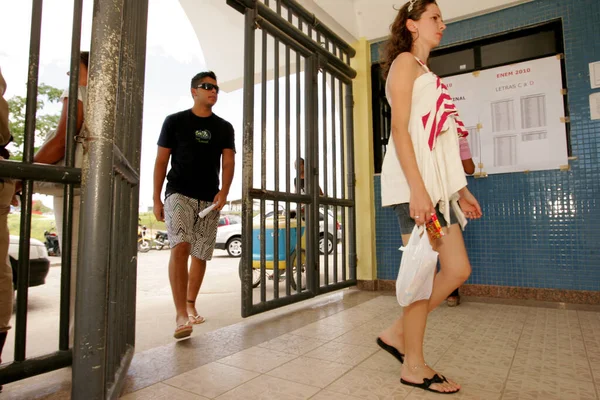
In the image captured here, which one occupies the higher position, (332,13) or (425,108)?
(332,13)

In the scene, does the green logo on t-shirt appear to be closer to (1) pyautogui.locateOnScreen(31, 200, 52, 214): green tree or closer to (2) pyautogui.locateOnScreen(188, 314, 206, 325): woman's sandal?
(1) pyautogui.locateOnScreen(31, 200, 52, 214): green tree

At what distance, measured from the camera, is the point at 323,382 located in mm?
1670

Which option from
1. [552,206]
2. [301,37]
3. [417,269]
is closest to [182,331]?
[417,269]

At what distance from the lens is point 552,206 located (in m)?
3.28

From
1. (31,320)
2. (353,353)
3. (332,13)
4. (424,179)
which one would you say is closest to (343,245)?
(353,353)

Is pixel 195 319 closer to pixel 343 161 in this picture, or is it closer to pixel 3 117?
pixel 3 117

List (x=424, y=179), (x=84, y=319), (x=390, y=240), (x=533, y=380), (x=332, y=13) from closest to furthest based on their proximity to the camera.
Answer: (x=84, y=319), (x=424, y=179), (x=533, y=380), (x=332, y=13), (x=390, y=240)

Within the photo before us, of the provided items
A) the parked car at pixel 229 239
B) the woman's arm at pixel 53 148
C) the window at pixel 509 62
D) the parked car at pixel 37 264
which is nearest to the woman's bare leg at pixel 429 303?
the woman's arm at pixel 53 148

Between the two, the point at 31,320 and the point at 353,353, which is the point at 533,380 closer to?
the point at 353,353

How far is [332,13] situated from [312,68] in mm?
750

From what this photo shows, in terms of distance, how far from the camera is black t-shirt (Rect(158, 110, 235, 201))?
259cm

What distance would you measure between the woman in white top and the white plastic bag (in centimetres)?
7

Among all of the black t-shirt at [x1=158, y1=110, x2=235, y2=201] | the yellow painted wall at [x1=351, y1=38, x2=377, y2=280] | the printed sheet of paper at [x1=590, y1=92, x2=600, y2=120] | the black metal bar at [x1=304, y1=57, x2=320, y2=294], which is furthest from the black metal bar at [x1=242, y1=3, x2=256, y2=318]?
the printed sheet of paper at [x1=590, y1=92, x2=600, y2=120]

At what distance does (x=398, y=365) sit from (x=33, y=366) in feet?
5.16
